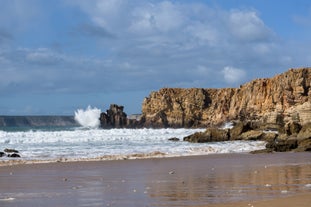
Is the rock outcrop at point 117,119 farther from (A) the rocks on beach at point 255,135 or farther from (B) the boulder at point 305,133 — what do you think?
(B) the boulder at point 305,133

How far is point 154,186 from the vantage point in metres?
11.4

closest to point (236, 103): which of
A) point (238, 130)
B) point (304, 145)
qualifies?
point (238, 130)

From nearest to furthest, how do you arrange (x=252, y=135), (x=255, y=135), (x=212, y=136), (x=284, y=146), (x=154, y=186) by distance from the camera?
(x=154, y=186), (x=284, y=146), (x=255, y=135), (x=252, y=135), (x=212, y=136)

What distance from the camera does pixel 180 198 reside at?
30.9 ft

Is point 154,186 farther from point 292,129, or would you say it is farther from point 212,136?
point 212,136

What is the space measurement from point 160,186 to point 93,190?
1.46m

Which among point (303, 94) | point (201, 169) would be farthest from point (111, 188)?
point (303, 94)

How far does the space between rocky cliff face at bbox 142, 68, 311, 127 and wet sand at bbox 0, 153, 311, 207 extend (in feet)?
109

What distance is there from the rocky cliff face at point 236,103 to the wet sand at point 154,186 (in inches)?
1305

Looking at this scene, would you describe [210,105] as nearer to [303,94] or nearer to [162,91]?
[162,91]

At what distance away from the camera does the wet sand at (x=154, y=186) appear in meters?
9.10

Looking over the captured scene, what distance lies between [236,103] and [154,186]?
2967 inches

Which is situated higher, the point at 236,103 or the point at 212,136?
the point at 236,103

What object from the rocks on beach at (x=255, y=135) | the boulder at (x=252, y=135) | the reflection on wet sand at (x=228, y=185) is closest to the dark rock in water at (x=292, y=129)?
the rocks on beach at (x=255, y=135)
